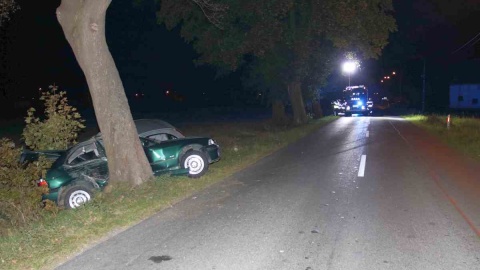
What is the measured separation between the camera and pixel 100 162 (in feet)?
38.1

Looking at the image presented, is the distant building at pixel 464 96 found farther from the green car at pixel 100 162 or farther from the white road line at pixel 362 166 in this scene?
the green car at pixel 100 162

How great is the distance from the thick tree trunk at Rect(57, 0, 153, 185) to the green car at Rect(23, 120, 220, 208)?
808 millimetres

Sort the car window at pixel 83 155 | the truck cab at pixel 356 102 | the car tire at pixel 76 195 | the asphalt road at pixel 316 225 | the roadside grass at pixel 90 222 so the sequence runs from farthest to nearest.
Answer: the truck cab at pixel 356 102 < the car window at pixel 83 155 < the car tire at pixel 76 195 < the roadside grass at pixel 90 222 < the asphalt road at pixel 316 225

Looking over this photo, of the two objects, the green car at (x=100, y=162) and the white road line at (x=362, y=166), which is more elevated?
the green car at (x=100, y=162)

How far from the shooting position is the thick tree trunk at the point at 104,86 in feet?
33.5

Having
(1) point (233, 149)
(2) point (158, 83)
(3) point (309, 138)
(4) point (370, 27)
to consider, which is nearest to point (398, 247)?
(1) point (233, 149)

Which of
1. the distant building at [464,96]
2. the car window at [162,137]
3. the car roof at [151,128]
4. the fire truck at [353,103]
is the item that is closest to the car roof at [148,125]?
the car roof at [151,128]

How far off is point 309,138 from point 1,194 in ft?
52.9

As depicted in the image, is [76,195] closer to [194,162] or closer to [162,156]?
[162,156]

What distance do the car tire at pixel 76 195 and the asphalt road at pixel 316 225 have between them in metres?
2.73

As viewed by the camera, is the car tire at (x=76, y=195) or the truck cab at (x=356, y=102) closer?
the car tire at (x=76, y=195)

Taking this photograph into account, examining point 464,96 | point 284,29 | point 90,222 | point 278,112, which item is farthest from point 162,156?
point 464,96

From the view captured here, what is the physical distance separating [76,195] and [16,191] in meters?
1.54

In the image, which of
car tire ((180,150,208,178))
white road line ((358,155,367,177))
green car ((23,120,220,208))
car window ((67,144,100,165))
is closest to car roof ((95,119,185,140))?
green car ((23,120,220,208))
